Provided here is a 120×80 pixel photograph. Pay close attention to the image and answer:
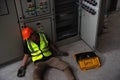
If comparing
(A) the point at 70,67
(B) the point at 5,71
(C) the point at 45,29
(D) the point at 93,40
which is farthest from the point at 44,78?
(D) the point at 93,40

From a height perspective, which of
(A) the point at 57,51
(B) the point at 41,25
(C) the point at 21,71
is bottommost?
(C) the point at 21,71

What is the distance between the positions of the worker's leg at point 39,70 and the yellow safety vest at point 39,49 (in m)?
0.11

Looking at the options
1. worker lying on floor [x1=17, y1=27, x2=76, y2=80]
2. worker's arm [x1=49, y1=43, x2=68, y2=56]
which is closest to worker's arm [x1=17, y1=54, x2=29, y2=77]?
worker lying on floor [x1=17, y1=27, x2=76, y2=80]

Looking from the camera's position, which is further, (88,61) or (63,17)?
(63,17)

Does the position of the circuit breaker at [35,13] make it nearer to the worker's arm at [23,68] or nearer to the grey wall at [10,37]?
the grey wall at [10,37]

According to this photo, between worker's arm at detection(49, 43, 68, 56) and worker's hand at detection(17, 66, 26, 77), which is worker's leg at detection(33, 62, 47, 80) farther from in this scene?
worker's arm at detection(49, 43, 68, 56)

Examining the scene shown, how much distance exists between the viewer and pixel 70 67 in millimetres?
2287

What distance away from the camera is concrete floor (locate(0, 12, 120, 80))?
2.12m

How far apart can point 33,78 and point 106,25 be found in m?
2.14

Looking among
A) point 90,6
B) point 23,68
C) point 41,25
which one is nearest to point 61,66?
point 23,68

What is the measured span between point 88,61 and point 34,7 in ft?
3.73

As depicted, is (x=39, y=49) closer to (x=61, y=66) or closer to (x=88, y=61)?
(x=61, y=66)

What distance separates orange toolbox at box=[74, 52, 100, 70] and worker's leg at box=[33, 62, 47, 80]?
530 millimetres

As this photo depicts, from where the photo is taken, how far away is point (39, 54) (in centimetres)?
230
